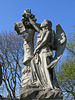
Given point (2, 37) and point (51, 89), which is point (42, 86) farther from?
point (2, 37)

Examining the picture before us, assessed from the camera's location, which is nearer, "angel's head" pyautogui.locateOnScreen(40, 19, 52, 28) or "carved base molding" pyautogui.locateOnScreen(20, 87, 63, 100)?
"carved base molding" pyautogui.locateOnScreen(20, 87, 63, 100)

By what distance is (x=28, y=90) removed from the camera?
6.11m

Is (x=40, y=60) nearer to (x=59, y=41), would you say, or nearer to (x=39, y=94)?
(x=59, y=41)

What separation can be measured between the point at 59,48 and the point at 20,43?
1309 centimetres

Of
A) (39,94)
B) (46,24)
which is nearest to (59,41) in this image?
(46,24)

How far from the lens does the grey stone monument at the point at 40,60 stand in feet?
20.1

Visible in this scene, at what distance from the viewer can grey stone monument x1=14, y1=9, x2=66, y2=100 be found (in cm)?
612

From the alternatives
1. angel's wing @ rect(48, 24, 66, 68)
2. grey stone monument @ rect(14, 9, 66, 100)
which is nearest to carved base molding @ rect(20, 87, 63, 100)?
grey stone monument @ rect(14, 9, 66, 100)

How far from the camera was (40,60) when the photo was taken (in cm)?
702

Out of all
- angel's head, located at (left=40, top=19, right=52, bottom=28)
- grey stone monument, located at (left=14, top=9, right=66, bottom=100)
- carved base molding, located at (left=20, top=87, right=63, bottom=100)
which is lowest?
carved base molding, located at (left=20, top=87, right=63, bottom=100)

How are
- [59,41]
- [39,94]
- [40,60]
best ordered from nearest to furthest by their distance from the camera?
1. [39,94]
2. [40,60]
3. [59,41]

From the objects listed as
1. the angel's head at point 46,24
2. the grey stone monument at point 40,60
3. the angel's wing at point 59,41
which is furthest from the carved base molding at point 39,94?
the angel's head at point 46,24

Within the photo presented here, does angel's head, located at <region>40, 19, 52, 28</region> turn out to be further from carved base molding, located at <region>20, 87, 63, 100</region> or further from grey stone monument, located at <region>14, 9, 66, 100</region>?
carved base molding, located at <region>20, 87, 63, 100</region>

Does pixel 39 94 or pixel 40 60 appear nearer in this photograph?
pixel 39 94
